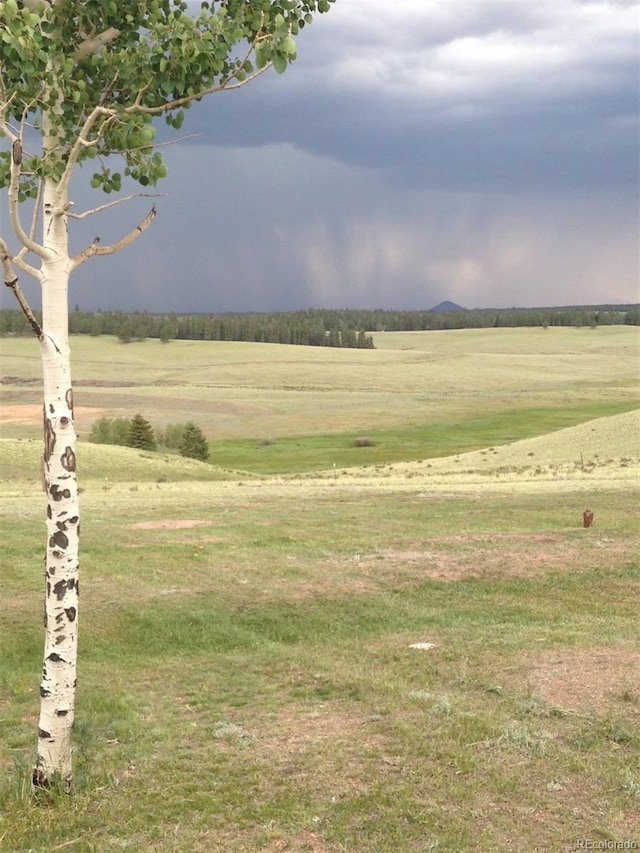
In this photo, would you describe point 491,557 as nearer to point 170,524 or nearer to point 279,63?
point 170,524

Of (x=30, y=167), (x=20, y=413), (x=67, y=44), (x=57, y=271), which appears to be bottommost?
(x=20, y=413)

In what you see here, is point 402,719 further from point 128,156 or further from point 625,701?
point 128,156

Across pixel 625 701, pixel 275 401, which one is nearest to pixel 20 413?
pixel 275 401

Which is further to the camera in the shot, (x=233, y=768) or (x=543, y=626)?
(x=543, y=626)

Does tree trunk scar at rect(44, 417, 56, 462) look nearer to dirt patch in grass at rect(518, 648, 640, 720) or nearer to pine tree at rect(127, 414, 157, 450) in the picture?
dirt patch in grass at rect(518, 648, 640, 720)

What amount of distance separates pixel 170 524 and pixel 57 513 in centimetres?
1947

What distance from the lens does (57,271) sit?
787cm

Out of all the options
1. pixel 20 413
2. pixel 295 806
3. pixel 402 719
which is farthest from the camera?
pixel 20 413

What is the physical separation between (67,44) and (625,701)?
10293mm

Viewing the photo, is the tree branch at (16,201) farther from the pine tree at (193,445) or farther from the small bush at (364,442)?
the small bush at (364,442)

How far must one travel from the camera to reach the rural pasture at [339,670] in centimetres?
763

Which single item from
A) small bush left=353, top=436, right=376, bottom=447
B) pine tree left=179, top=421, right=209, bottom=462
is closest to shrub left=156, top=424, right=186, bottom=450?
pine tree left=179, top=421, right=209, bottom=462

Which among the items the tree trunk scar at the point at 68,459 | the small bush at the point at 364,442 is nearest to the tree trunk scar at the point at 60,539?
the tree trunk scar at the point at 68,459

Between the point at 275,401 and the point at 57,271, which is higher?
the point at 57,271
